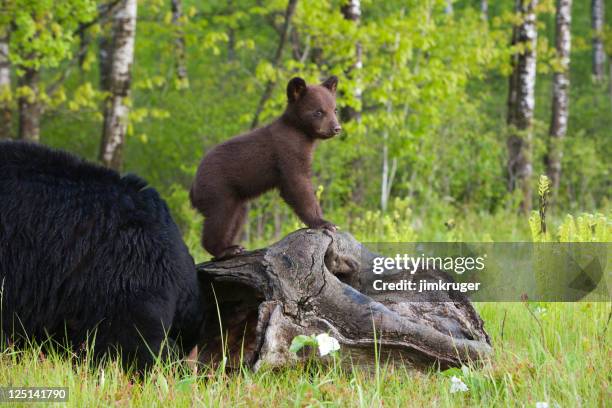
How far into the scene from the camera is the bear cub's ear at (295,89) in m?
4.61

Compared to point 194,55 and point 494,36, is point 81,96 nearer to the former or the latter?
point 194,55

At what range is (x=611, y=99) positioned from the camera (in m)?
25.8

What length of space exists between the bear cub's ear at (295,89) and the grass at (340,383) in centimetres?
165

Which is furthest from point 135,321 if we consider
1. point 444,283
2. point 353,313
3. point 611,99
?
point 611,99

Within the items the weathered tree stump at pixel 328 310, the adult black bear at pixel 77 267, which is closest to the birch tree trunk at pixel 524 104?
→ the weathered tree stump at pixel 328 310

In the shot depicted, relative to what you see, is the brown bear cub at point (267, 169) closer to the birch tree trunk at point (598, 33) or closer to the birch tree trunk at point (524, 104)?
the birch tree trunk at point (524, 104)

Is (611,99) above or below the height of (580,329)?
above

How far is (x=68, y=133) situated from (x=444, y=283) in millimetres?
17142

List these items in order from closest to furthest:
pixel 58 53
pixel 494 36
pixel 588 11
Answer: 1. pixel 58 53
2. pixel 494 36
3. pixel 588 11

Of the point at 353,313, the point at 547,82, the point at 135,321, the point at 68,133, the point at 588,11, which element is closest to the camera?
the point at 135,321

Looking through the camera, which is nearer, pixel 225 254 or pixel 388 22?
pixel 225 254

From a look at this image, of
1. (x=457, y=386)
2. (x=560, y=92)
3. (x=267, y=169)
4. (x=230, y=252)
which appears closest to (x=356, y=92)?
(x=267, y=169)

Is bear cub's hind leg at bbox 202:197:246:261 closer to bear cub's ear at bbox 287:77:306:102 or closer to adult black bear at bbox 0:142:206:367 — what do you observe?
adult black bear at bbox 0:142:206:367

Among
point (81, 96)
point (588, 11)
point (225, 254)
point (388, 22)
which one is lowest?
point (225, 254)
